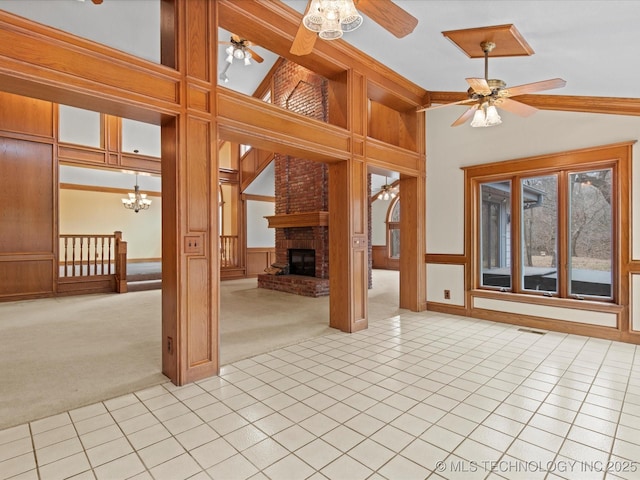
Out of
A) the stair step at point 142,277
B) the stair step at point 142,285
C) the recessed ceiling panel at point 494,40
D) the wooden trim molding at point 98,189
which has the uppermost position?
the recessed ceiling panel at point 494,40

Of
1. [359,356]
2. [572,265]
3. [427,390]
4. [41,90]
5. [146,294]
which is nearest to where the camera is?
[41,90]

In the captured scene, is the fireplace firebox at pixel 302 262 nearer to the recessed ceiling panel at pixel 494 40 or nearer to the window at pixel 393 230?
the recessed ceiling panel at pixel 494 40

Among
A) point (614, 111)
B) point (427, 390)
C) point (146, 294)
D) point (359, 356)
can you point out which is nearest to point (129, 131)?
point (146, 294)

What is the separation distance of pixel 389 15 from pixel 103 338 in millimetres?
4439

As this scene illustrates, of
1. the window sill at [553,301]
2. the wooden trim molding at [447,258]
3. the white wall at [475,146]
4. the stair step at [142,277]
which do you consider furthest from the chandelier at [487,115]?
the stair step at [142,277]

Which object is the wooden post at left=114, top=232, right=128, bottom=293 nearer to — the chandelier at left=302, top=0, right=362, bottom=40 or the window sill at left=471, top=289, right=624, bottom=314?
the chandelier at left=302, top=0, right=362, bottom=40

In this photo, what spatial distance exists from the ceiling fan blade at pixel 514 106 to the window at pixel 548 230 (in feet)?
4.42

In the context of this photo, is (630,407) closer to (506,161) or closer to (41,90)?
(506,161)

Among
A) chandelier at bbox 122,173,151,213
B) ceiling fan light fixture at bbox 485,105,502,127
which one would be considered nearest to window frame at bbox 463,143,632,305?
ceiling fan light fixture at bbox 485,105,502,127

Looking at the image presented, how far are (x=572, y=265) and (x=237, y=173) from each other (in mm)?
8358

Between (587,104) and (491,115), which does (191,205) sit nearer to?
(491,115)

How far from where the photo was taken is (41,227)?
Result: 6.49 m

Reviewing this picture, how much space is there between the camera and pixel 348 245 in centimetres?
427

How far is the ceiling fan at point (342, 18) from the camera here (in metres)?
1.93
